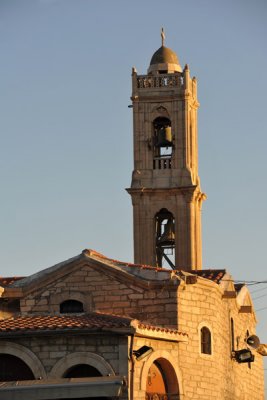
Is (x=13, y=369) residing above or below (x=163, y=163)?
below

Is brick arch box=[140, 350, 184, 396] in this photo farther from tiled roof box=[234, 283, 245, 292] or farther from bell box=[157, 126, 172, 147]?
bell box=[157, 126, 172, 147]

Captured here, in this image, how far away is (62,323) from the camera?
42594 mm

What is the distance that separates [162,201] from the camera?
6762 cm

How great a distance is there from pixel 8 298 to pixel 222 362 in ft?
23.5

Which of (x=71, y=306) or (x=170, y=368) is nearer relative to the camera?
(x=170, y=368)

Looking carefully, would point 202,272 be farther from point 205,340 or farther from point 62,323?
point 62,323

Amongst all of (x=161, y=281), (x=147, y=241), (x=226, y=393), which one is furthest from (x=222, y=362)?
(x=147, y=241)

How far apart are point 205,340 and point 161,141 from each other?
23.0 m

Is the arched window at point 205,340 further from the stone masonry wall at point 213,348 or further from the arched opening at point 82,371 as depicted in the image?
the arched opening at point 82,371

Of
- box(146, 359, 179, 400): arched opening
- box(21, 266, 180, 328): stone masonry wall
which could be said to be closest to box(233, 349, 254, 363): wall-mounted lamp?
box(21, 266, 180, 328): stone masonry wall

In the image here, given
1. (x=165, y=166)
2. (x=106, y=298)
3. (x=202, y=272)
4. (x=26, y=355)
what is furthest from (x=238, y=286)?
(x=165, y=166)

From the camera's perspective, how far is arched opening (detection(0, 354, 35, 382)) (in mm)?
42531

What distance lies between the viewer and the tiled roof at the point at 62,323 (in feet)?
137

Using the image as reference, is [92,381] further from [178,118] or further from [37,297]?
[178,118]
